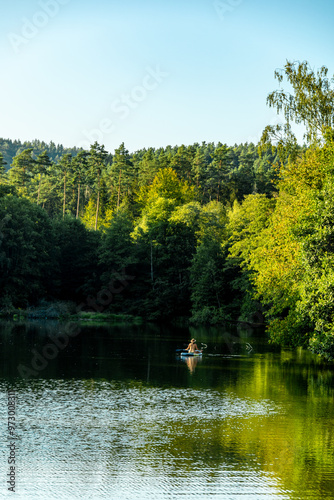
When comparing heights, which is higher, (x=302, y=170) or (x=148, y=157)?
(x=148, y=157)

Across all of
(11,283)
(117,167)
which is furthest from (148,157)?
(11,283)

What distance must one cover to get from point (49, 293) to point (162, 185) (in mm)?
30235

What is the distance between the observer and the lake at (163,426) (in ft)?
40.1

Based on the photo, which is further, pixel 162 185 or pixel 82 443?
pixel 162 185

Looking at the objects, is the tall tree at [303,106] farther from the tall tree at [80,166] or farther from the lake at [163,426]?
the tall tree at [80,166]

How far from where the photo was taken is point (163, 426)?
17.7m

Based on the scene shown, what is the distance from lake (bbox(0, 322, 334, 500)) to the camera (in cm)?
1222

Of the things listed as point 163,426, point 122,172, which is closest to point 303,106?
point 163,426

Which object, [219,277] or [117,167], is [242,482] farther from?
[117,167]

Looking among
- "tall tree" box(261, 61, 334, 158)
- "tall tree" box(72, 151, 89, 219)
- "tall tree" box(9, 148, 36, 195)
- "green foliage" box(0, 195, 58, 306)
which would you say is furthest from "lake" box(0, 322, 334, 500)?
"tall tree" box(9, 148, 36, 195)

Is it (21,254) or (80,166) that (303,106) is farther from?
(80,166)

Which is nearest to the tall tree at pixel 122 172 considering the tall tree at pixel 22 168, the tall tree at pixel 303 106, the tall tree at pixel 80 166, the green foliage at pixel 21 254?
the tall tree at pixel 80 166

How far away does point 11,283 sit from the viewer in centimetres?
6619

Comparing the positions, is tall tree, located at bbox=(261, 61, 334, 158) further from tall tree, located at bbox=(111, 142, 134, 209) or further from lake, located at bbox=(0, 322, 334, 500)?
tall tree, located at bbox=(111, 142, 134, 209)
